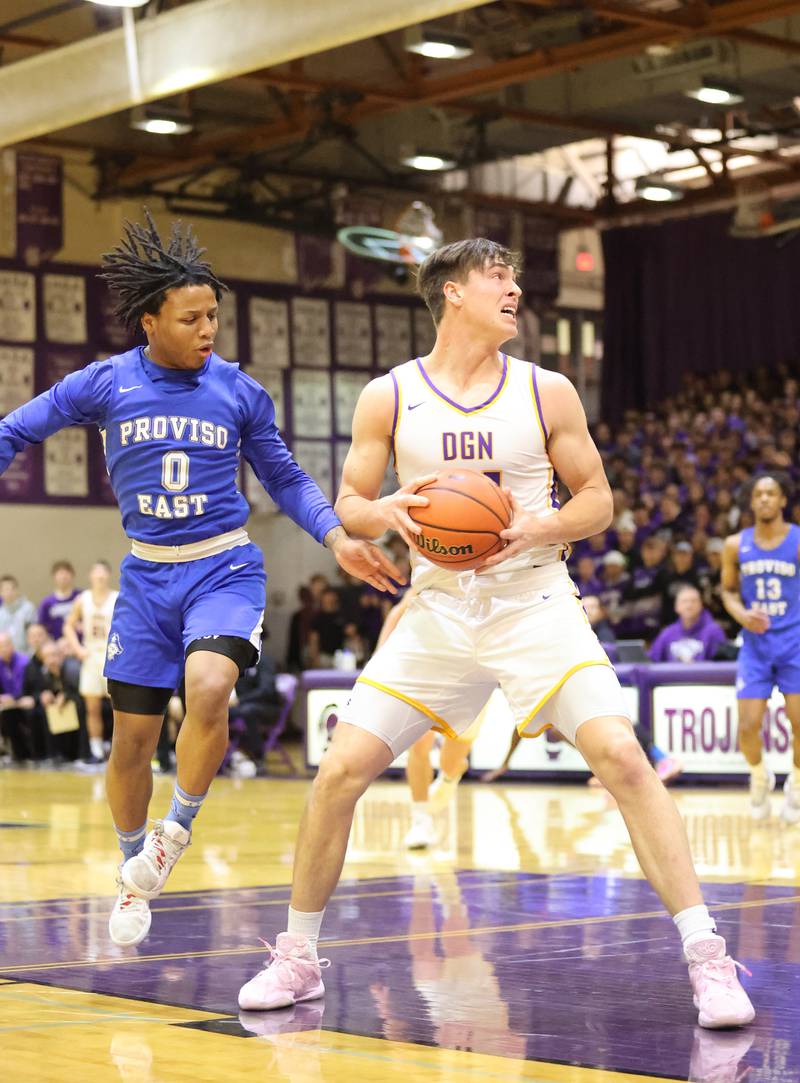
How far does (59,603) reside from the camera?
18.3 m

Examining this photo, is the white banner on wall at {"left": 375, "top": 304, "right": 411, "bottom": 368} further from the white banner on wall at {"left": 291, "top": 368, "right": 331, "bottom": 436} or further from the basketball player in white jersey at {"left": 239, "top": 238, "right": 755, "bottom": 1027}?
the basketball player in white jersey at {"left": 239, "top": 238, "right": 755, "bottom": 1027}

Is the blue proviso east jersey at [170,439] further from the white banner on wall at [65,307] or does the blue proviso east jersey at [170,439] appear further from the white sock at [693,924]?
the white banner on wall at [65,307]

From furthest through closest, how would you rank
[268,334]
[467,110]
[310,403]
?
[310,403] < [268,334] < [467,110]

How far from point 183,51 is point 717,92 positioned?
709 centimetres

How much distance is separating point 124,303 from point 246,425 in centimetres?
55

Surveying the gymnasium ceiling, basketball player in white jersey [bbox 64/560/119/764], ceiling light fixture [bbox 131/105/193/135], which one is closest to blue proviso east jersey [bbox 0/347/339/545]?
the gymnasium ceiling

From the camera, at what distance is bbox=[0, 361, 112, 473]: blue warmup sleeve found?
5.24 meters

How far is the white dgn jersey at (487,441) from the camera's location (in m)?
4.47

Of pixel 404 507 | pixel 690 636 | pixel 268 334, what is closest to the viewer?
pixel 404 507

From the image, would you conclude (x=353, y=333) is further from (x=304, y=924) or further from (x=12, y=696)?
(x=304, y=924)

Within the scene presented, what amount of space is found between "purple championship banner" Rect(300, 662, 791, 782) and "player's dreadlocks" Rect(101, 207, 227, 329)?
7.46 metres

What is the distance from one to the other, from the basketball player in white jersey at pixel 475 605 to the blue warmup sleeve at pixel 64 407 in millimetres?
1093

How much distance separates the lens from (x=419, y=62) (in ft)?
64.1

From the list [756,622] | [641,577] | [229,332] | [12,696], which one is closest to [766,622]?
[756,622]
